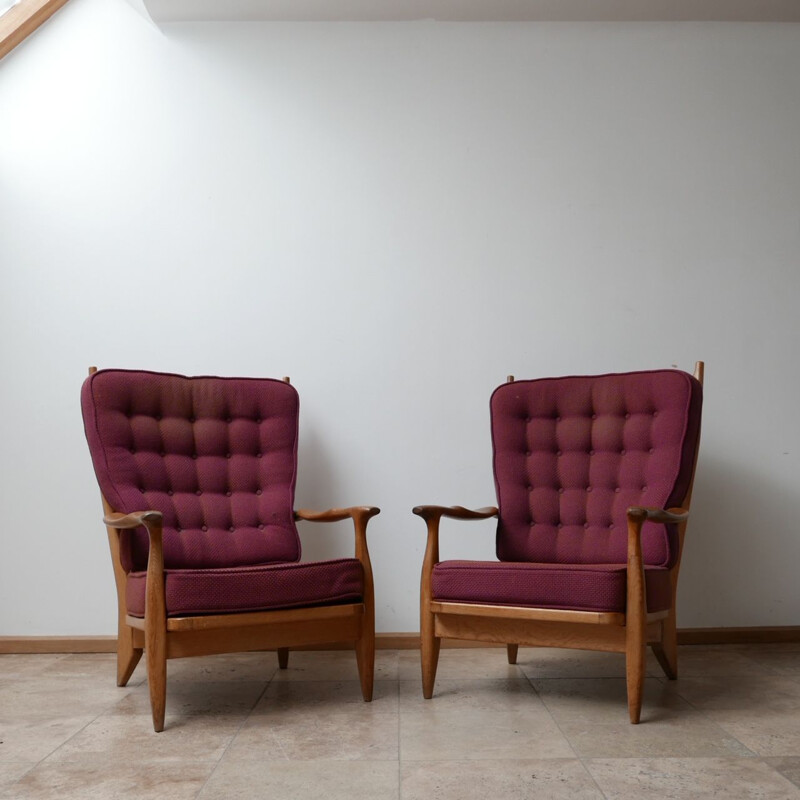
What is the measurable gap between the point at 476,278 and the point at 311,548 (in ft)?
4.12

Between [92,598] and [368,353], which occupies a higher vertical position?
[368,353]

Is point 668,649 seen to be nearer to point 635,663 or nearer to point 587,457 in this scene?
point 635,663

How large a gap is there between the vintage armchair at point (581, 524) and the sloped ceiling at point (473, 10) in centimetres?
152

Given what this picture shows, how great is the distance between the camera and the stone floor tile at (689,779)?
179 cm

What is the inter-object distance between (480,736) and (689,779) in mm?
540

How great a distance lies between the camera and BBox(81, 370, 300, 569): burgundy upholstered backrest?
111 inches

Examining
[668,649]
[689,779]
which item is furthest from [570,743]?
[668,649]

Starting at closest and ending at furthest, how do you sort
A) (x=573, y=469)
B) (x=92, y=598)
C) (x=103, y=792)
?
1. (x=103, y=792)
2. (x=573, y=469)
3. (x=92, y=598)

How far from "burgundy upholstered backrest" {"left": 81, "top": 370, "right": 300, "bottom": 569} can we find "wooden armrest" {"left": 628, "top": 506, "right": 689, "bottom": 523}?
116 centimetres

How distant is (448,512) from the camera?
109 inches

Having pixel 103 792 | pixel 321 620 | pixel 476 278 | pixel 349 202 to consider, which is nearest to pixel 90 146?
pixel 349 202

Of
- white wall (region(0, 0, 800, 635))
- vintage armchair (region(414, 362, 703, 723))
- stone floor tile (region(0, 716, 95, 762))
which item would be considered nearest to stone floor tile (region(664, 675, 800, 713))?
vintage armchair (region(414, 362, 703, 723))

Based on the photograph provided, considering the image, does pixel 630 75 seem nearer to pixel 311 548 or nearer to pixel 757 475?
pixel 757 475

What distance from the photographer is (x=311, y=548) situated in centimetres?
345
